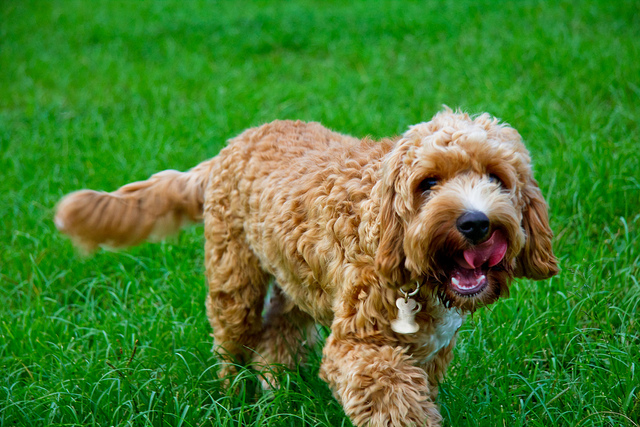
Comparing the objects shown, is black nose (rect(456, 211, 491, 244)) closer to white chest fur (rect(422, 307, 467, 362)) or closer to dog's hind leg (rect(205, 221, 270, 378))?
white chest fur (rect(422, 307, 467, 362))

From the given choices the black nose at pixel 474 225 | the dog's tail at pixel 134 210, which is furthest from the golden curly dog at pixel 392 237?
the dog's tail at pixel 134 210

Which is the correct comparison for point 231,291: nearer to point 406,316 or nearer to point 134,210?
point 134,210

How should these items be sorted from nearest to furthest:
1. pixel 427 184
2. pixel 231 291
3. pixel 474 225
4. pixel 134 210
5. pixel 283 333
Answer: pixel 474 225 < pixel 427 184 < pixel 231 291 < pixel 134 210 < pixel 283 333

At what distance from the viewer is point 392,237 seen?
2.82 metres

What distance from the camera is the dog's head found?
2.63 meters

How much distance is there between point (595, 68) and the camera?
6.99 metres

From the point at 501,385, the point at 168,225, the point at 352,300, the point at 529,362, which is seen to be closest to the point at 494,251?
the point at 352,300

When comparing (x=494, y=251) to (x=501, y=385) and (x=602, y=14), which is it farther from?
(x=602, y=14)

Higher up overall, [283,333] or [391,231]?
[391,231]

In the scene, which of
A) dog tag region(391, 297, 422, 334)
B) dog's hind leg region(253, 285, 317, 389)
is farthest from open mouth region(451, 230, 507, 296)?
dog's hind leg region(253, 285, 317, 389)

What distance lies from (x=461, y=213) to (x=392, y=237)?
351mm

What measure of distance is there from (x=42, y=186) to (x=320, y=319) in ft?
13.1

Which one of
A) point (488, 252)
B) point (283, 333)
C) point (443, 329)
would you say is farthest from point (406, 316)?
point (283, 333)

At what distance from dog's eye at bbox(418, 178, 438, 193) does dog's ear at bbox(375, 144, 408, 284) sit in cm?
10
